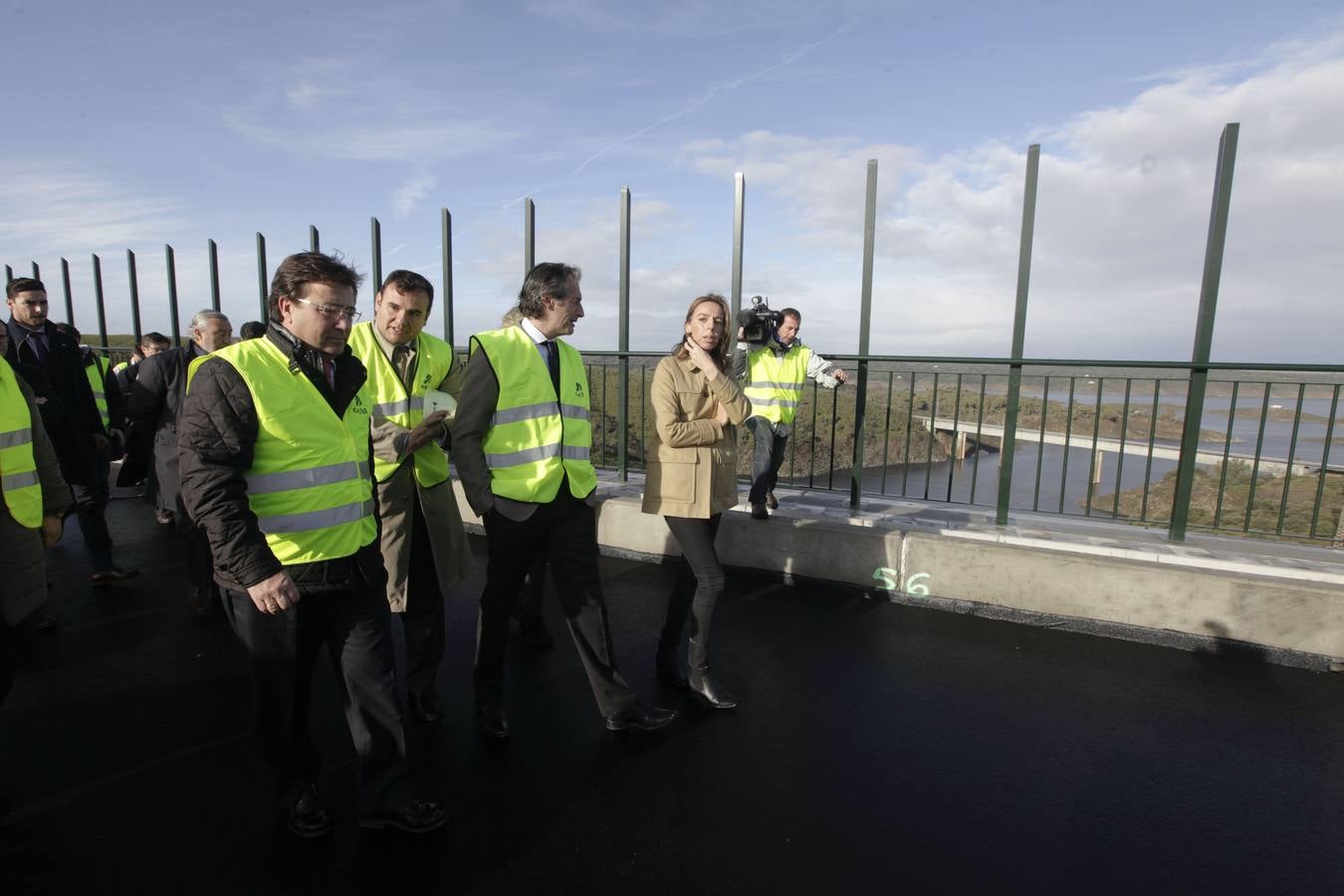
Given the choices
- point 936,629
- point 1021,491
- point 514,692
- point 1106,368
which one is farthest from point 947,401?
point 514,692

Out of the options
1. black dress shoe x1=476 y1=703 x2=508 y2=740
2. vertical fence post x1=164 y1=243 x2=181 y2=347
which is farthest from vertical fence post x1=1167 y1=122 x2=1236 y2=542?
vertical fence post x1=164 y1=243 x2=181 y2=347

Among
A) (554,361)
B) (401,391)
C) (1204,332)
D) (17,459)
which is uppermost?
(1204,332)

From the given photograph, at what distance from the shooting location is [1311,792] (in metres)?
2.80

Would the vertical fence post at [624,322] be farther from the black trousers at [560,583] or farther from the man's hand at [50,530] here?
the man's hand at [50,530]

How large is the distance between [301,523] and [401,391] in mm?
1080

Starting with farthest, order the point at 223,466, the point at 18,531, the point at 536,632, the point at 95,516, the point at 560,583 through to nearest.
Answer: the point at 95,516, the point at 536,632, the point at 560,583, the point at 18,531, the point at 223,466

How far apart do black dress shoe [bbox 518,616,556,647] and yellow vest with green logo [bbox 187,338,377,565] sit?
1993mm

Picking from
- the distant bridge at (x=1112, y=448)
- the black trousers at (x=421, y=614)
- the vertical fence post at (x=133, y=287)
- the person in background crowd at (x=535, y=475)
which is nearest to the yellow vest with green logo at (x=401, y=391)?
the black trousers at (x=421, y=614)

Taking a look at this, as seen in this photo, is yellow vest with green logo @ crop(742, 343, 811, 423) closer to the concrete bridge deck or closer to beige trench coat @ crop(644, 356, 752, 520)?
the concrete bridge deck

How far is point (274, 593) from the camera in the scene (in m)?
2.12

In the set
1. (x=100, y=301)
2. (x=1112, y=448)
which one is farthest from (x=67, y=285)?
(x=1112, y=448)

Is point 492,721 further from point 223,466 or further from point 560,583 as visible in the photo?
point 223,466

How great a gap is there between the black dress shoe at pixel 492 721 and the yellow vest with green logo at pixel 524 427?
94 centimetres

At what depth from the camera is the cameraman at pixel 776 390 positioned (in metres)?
5.69
